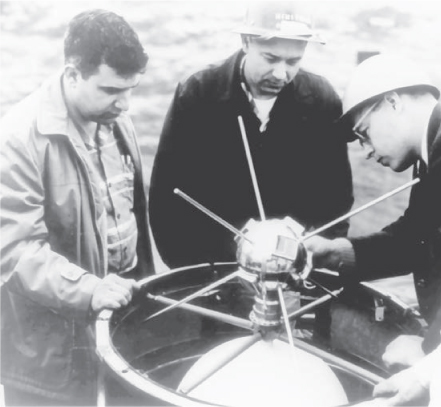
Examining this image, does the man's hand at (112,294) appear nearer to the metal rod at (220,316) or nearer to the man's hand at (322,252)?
the metal rod at (220,316)

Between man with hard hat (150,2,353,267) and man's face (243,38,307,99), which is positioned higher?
man's face (243,38,307,99)

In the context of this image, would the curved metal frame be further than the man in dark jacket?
No

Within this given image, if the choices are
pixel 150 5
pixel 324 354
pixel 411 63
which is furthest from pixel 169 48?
pixel 324 354

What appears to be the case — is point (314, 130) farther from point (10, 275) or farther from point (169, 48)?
point (10, 275)

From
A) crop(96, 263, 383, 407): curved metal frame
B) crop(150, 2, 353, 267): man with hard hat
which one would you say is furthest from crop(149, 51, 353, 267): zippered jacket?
crop(96, 263, 383, 407): curved metal frame

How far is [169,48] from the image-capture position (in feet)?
5.86

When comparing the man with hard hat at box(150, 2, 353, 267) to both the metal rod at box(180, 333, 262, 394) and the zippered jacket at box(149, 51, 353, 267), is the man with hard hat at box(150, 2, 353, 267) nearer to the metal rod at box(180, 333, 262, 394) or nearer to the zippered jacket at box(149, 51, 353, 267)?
the zippered jacket at box(149, 51, 353, 267)

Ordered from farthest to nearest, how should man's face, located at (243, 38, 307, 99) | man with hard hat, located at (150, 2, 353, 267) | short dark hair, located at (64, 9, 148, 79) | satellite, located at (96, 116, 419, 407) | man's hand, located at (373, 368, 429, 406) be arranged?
man with hard hat, located at (150, 2, 353, 267)
man's face, located at (243, 38, 307, 99)
short dark hair, located at (64, 9, 148, 79)
satellite, located at (96, 116, 419, 407)
man's hand, located at (373, 368, 429, 406)

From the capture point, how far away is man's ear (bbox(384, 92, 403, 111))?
1.29 metres

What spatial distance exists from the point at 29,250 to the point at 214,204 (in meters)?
0.67

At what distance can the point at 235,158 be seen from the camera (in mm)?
1834

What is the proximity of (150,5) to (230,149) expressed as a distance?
0.47 m

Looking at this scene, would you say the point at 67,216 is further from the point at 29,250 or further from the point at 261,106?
the point at 261,106

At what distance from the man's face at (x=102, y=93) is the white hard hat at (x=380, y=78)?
20.4 inches
